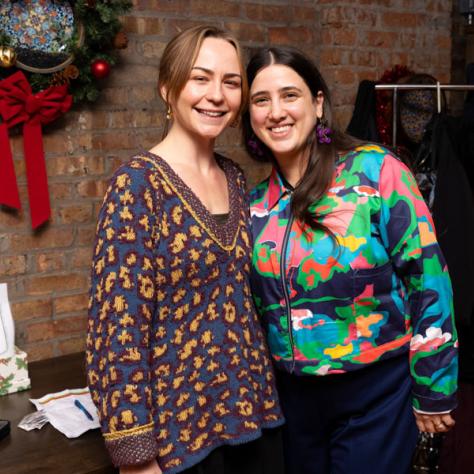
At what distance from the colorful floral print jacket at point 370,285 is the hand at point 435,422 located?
21mm

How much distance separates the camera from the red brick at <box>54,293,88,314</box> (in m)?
2.47

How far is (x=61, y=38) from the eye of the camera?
2.24 metres

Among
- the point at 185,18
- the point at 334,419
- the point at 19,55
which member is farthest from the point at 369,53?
the point at 334,419

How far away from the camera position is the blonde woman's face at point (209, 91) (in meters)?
1.62

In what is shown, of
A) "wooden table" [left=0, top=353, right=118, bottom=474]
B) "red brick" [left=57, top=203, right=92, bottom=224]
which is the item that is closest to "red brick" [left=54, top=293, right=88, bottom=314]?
"red brick" [left=57, top=203, right=92, bottom=224]

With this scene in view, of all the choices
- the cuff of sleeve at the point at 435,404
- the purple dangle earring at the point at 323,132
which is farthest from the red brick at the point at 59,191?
the cuff of sleeve at the point at 435,404

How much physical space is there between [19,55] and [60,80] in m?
0.15

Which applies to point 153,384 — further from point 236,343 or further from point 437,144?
point 437,144

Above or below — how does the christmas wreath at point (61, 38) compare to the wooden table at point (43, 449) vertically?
above

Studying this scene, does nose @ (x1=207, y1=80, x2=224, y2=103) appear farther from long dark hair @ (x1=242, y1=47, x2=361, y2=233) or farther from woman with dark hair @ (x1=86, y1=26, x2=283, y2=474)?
long dark hair @ (x1=242, y1=47, x2=361, y2=233)

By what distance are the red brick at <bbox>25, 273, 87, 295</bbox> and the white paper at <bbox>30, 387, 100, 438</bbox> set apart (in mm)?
454

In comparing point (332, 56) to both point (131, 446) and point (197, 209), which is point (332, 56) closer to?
point (197, 209)

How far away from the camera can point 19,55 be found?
2.18 m

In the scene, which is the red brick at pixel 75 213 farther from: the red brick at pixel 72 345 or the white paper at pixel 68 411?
the white paper at pixel 68 411
